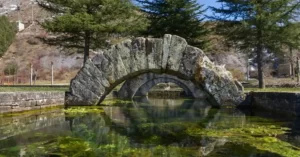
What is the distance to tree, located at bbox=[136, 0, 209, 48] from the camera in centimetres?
2456

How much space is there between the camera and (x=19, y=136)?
652cm

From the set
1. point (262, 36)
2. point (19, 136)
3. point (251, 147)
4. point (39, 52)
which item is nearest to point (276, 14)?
point (262, 36)

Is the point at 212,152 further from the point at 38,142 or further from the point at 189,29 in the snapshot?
the point at 189,29

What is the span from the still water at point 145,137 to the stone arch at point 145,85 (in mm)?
11076

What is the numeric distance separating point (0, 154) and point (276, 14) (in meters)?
16.3

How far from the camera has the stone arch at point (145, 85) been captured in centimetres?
2041

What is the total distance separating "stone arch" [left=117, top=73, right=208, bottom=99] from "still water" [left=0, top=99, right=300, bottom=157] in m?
11.1

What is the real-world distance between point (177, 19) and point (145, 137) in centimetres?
1884

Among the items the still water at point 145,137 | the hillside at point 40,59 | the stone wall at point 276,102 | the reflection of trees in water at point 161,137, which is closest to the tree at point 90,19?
the stone wall at point 276,102

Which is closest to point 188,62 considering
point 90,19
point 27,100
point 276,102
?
point 276,102

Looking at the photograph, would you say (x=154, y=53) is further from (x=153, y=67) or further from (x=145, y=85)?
(x=145, y=85)

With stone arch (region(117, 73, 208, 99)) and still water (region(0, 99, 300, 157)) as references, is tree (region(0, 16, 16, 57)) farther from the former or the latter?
still water (region(0, 99, 300, 157))

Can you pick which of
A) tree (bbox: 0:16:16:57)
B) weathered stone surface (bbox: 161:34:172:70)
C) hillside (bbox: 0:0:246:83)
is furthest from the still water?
tree (bbox: 0:16:16:57)

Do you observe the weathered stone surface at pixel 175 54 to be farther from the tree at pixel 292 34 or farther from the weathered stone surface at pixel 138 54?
the tree at pixel 292 34
